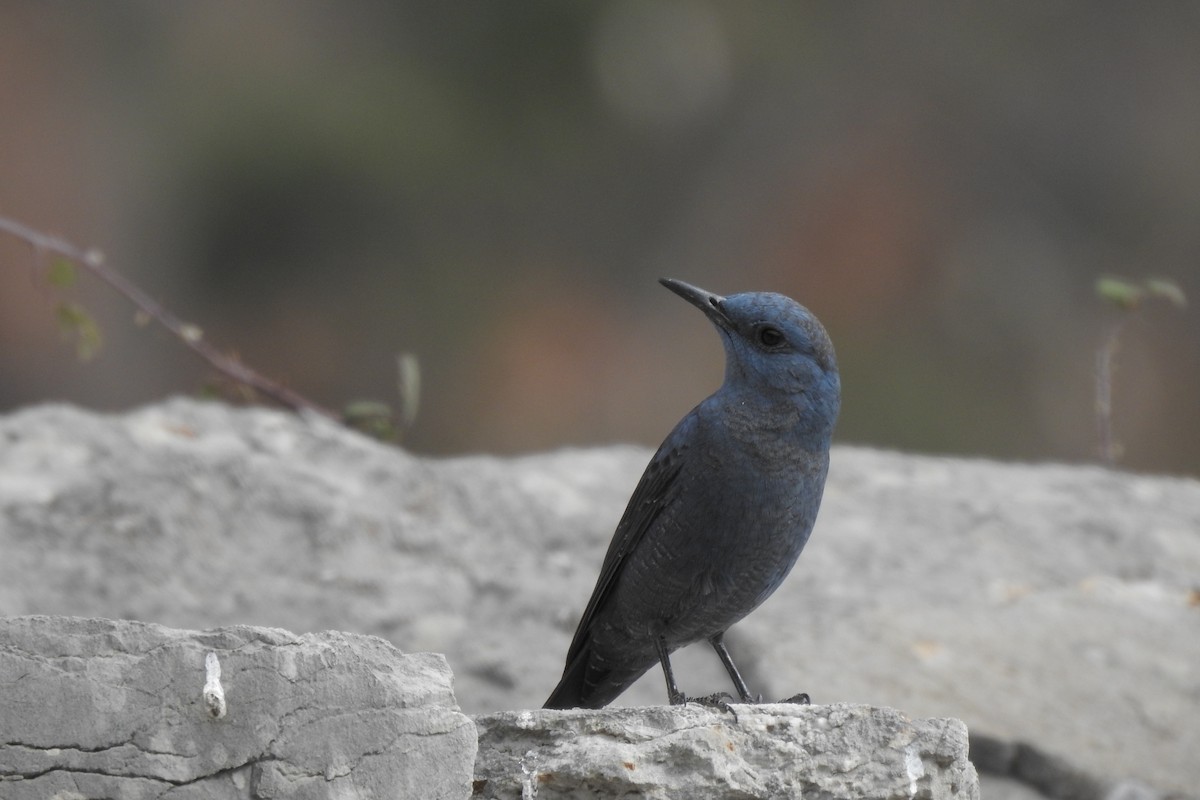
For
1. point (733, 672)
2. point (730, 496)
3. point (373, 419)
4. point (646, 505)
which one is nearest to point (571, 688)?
point (733, 672)

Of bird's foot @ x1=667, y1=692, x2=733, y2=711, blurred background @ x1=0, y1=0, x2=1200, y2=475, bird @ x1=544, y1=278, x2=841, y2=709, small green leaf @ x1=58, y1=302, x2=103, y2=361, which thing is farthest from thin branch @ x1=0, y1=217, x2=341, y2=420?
blurred background @ x1=0, y1=0, x2=1200, y2=475

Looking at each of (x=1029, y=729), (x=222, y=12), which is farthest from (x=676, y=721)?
(x=222, y=12)

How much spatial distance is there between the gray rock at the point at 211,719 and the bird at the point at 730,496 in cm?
101

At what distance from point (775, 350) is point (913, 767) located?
3.65 ft

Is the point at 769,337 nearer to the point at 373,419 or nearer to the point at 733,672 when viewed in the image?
the point at 733,672

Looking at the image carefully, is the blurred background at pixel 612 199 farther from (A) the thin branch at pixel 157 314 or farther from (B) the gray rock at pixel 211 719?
(B) the gray rock at pixel 211 719

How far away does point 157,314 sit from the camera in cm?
559

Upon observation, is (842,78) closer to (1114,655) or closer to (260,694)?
(1114,655)

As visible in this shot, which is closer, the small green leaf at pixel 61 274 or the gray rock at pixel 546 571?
the gray rock at pixel 546 571

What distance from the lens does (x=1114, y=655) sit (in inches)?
197

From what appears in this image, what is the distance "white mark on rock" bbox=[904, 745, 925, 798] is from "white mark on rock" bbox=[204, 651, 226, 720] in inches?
54.3

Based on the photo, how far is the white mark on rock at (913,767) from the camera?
10.2 ft

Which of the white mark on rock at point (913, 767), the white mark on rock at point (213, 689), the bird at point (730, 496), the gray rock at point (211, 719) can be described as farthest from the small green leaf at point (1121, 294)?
the white mark on rock at point (213, 689)

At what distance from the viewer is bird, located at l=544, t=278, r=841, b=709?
3.65 m
